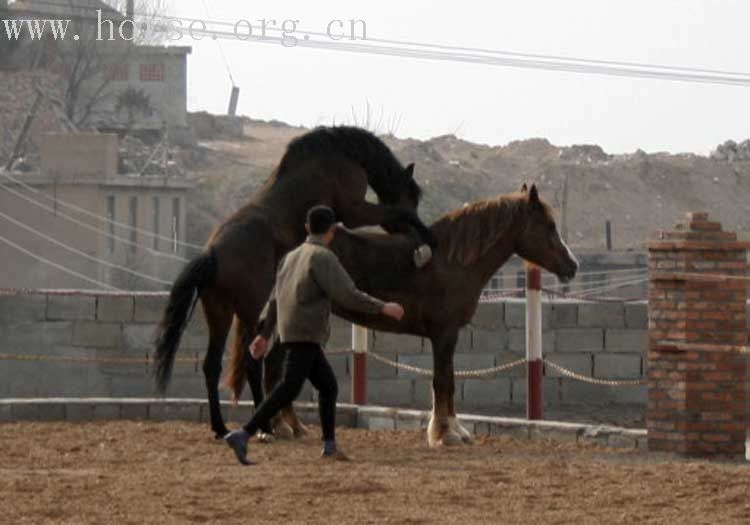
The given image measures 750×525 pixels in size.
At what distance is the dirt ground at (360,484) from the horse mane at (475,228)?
4.51 ft

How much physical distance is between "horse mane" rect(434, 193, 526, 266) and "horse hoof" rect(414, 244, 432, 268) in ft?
0.84

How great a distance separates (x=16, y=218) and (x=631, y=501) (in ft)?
126

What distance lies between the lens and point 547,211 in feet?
49.9

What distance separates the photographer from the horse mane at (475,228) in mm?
14969

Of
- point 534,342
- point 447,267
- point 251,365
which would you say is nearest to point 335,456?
point 251,365

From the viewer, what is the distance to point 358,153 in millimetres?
15359

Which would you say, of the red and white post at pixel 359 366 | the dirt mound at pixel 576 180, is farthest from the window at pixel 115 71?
the red and white post at pixel 359 366

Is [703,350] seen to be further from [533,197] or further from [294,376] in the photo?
[294,376]

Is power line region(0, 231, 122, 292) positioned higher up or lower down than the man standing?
higher up

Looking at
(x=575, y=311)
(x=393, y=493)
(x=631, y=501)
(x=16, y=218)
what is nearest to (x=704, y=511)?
(x=631, y=501)

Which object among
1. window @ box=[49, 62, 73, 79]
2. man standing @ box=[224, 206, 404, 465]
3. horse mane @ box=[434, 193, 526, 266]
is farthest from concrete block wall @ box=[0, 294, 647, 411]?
window @ box=[49, 62, 73, 79]

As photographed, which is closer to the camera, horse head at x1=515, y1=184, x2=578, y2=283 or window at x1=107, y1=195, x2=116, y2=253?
horse head at x1=515, y1=184, x2=578, y2=283

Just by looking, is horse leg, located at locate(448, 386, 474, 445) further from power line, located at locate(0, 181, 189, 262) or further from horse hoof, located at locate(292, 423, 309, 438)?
power line, located at locate(0, 181, 189, 262)

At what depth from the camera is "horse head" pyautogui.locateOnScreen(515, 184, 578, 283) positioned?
1514 cm
